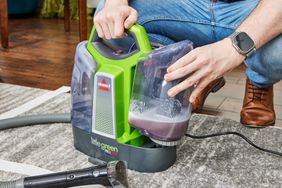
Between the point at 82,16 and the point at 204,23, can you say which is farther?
the point at 82,16

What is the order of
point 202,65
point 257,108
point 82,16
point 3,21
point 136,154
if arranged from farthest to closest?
point 3,21
point 82,16
point 257,108
point 136,154
point 202,65

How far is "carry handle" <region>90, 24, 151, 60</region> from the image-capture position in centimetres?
A: 77

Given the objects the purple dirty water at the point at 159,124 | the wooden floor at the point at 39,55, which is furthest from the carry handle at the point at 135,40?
the wooden floor at the point at 39,55

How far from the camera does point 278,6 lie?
81 cm

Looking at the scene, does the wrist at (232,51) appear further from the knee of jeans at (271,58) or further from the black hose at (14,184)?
the black hose at (14,184)

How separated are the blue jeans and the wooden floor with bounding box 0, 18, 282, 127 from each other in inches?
10.8

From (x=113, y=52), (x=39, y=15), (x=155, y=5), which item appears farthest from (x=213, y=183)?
(x=39, y=15)

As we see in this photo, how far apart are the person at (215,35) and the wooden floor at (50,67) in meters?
0.12

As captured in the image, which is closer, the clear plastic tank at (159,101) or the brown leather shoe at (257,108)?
the clear plastic tank at (159,101)

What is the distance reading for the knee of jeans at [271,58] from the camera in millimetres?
979

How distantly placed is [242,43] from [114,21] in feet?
0.85

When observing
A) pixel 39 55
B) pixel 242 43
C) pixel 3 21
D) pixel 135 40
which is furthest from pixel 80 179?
pixel 3 21

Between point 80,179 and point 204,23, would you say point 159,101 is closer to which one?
point 80,179

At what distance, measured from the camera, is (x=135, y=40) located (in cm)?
79
